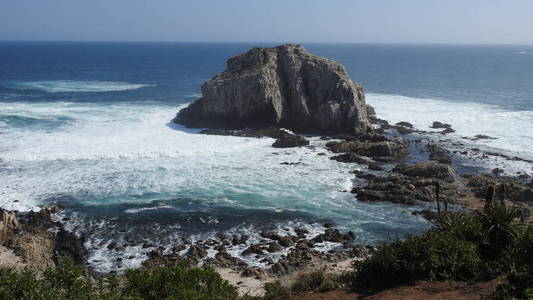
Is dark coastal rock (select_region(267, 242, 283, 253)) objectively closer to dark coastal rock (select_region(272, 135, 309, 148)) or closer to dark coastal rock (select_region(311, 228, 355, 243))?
dark coastal rock (select_region(311, 228, 355, 243))

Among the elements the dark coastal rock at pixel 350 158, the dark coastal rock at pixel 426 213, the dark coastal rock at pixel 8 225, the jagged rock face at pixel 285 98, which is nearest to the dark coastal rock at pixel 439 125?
the jagged rock face at pixel 285 98

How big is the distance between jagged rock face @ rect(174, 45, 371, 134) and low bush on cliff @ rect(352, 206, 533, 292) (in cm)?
3151

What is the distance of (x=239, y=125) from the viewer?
4909 centimetres

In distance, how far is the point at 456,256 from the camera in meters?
13.8

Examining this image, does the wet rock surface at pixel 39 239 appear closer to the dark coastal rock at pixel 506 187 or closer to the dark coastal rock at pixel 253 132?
the dark coastal rock at pixel 253 132

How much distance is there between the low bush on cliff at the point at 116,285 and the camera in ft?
38.1

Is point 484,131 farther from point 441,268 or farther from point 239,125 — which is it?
point 441,268

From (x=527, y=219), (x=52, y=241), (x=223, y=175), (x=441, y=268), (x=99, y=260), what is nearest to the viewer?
(x=441, y=268)

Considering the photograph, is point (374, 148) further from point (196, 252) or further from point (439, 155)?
point (196, 252)

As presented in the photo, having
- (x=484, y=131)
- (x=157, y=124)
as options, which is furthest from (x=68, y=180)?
(x=484, y=131)

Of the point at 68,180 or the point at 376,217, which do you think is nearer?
the point at 376,217

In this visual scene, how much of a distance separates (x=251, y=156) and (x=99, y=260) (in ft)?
63.0

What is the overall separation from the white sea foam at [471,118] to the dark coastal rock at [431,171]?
10526 millimetres

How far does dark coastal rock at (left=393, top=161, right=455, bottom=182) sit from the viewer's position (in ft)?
114
